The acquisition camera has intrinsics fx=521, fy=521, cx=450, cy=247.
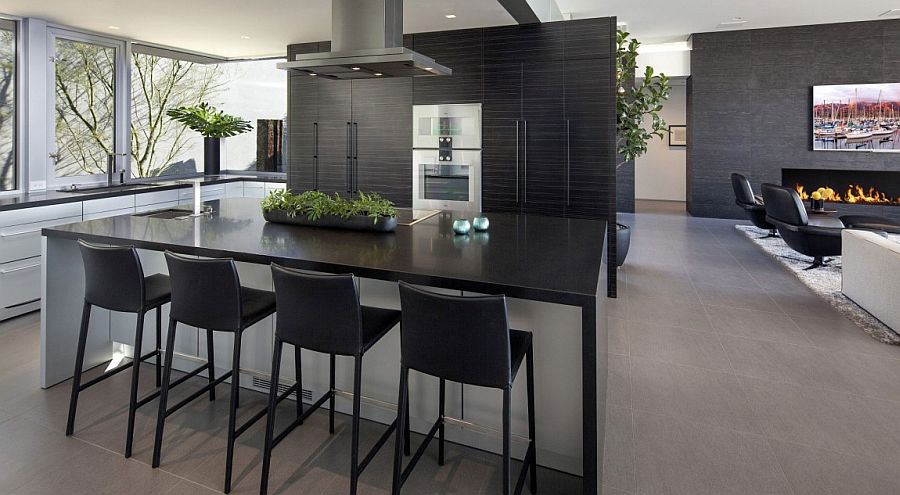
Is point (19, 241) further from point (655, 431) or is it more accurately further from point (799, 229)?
point (799, 229)

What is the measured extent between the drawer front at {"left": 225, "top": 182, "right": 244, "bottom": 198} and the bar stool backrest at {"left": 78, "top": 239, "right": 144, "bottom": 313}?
14.1 feet

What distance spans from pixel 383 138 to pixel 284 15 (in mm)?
1514

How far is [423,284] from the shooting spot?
199 centimetres

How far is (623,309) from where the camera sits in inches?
174

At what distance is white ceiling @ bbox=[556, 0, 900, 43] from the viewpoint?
7035 millimetres

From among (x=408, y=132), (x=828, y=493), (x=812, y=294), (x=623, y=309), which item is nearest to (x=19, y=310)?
(x=408, y=132)

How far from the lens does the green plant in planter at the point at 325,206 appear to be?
2.88 metres

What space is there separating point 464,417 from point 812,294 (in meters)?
4.09

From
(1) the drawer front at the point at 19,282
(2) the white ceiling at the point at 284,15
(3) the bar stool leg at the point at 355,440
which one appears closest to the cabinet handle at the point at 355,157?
(2) the white ceiling at the point at 284,15

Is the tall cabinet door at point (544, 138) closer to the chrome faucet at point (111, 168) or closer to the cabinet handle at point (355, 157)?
the cabinet handle at point (355, 157)

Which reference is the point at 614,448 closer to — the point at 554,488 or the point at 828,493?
the point at 554,488

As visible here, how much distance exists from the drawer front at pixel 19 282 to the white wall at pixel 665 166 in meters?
11.7

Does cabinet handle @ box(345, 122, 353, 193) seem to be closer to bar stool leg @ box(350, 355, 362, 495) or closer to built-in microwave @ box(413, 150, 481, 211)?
built-in microwave @ box(413, 150, 481, 211)

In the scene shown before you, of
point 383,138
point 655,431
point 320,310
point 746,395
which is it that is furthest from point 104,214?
point 746,395
